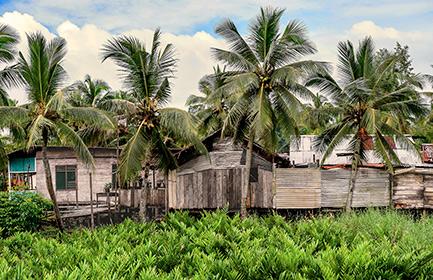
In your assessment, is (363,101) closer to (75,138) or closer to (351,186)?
(351,186)

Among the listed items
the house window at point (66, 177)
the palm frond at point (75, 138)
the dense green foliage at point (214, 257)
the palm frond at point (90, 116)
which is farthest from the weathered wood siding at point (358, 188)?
the dense green foliage at point (214, 257)

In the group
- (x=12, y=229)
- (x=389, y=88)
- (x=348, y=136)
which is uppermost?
(x=389, y=88)

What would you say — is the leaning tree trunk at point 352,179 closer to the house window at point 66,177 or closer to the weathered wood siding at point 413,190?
the weathered wood siding at point 413,190

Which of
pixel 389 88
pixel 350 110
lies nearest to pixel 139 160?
pixel 350 110

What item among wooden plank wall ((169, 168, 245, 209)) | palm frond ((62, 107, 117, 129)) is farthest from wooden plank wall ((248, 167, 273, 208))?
palm frond ((62, 107, 117, 129))

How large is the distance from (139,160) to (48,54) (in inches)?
211

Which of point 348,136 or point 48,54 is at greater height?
point 48,54

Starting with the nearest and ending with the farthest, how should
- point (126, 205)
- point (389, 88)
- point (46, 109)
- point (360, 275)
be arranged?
point (360, 275), point (46, 109), point (126, 205), point (389, 88)

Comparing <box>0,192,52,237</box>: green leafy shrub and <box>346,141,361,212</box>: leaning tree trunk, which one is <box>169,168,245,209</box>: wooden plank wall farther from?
<box>0,192,52,237</box>: green leafy shrub

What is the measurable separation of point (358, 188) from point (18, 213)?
14.3 m

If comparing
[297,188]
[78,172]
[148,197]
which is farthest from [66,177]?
[297,188]

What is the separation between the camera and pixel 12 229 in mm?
23047

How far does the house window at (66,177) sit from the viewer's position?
31.1 metres

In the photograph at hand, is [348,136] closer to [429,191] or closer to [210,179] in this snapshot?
[429,191]
